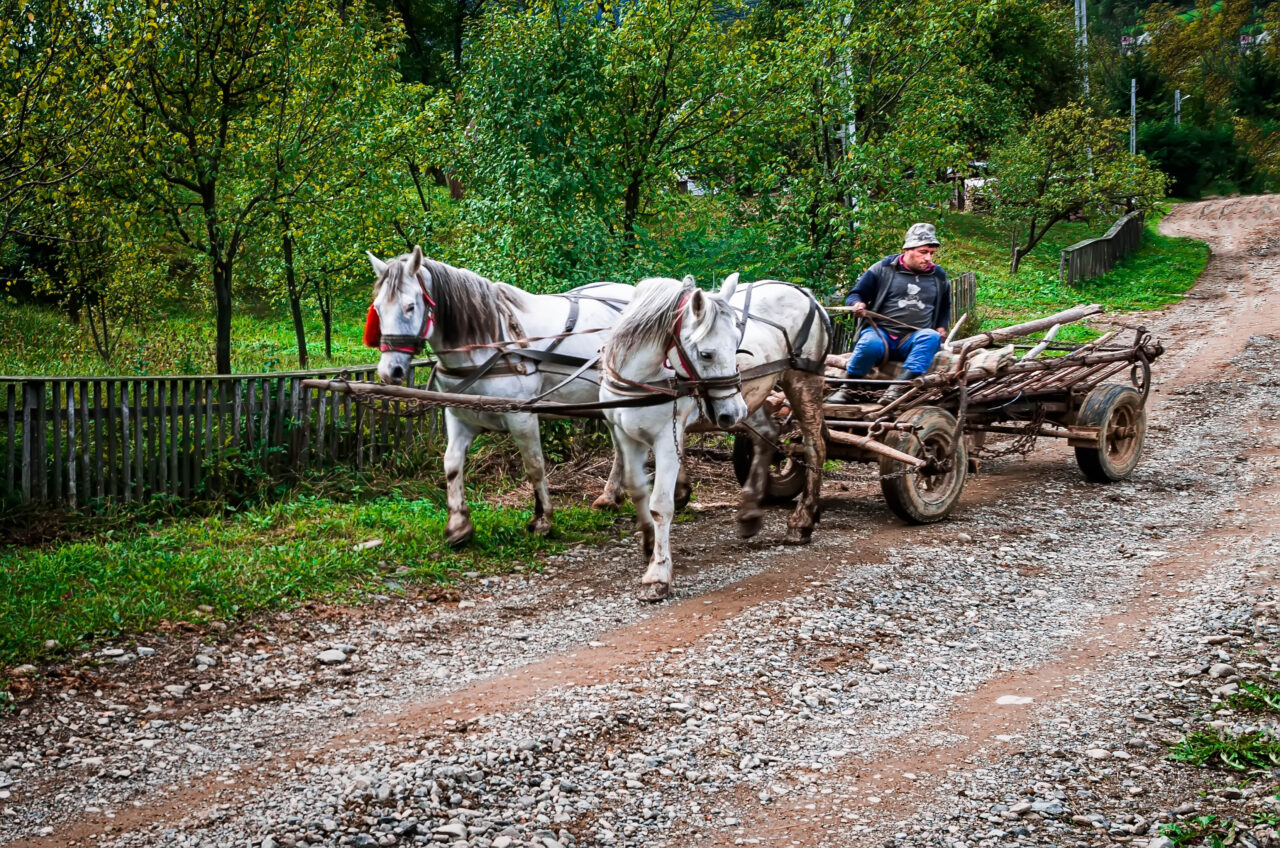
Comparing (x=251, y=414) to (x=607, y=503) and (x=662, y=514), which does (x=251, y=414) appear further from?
(x=662, y=514)

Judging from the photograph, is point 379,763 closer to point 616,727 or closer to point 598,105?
point 616,727

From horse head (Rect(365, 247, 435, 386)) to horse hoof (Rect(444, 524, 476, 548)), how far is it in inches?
50.5

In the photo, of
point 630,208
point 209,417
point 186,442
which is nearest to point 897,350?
point 630,208

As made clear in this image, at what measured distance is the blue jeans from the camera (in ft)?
28.9

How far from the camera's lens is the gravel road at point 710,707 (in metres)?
4.09

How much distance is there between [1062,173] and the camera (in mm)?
28656

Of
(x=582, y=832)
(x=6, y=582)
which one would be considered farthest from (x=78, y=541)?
(x=582, y=832)

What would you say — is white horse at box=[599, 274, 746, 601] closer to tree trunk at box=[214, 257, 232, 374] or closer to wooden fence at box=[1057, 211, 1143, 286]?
tree trunk at box=[214, 257, 232, 374]

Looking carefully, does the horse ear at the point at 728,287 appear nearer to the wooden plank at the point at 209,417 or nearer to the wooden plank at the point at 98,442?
the wooden plank at the point at 209,417

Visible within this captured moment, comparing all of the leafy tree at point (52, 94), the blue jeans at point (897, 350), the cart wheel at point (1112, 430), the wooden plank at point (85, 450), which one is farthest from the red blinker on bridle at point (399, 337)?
the cart wheel at point (1112, 430)

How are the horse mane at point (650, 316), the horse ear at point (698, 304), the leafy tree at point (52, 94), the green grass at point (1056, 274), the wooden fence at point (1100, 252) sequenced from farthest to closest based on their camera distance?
the wooden fence at point (1100, 252), the green grass at point (1056, 274), the leafy tree at point (52, 94), the horse mane at point (650, 316), the horse ear at point (698, 304)

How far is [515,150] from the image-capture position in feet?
35.0

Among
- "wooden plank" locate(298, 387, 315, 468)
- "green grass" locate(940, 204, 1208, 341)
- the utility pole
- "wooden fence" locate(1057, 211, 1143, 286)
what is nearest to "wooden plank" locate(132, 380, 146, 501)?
"wooden plank" locate(298, 387, 315, 468)

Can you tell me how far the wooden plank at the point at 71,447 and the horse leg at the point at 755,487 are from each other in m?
5.41
